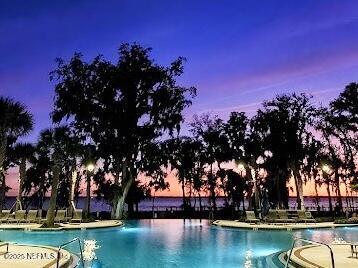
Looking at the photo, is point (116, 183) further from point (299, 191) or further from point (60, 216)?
point (299, 191)

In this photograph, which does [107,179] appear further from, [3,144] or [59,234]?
[3,144]

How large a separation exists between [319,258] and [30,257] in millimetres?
8756

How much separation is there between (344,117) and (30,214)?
32427mm

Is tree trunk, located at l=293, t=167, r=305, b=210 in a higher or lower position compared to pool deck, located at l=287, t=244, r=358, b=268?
higher

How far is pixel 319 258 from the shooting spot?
11609 millimetres

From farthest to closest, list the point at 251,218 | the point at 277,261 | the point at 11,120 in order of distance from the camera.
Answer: the point at 251,218 → the point at 11,120 → the point at 277,261

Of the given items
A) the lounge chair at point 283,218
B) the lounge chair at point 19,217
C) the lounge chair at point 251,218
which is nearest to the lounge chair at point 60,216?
the lounge chair at point 19,217

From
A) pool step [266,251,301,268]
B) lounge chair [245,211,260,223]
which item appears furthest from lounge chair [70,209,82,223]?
pool step [266,251,301,268]

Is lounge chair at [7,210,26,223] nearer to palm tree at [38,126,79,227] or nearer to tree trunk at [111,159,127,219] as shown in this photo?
palm tree at [38,126,79,227]

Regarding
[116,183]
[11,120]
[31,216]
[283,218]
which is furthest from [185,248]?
[116,183]

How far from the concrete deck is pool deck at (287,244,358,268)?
22.4ft

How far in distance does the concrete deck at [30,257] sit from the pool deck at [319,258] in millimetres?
6837

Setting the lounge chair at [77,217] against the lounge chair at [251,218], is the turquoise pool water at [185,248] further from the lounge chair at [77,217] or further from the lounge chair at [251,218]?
the lounge chair at [77,217]

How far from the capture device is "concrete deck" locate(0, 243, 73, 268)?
34.8 feet
